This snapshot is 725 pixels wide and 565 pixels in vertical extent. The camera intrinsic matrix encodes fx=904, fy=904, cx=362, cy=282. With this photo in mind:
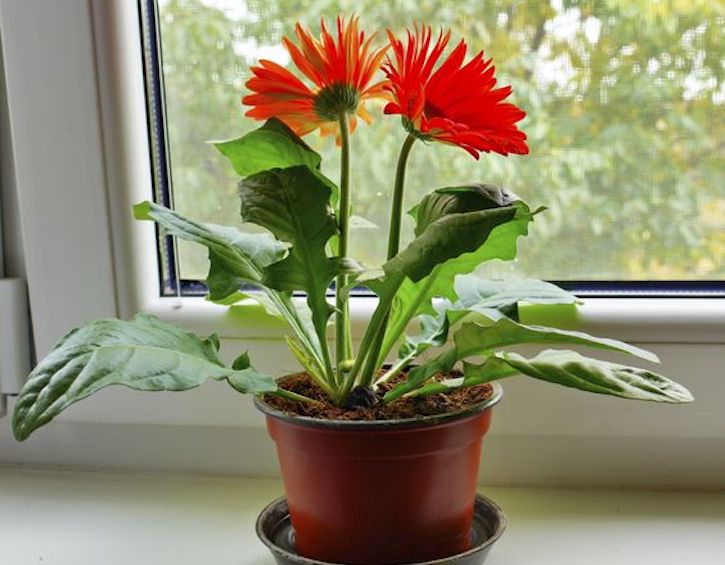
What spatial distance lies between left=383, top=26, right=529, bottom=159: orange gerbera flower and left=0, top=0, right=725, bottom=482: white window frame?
Result: 204 mm

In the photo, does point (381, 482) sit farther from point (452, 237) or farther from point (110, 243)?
point (110, 243)

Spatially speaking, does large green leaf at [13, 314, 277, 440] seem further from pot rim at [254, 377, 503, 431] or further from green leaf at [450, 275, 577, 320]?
green leaf at [450, 275, 577, 320]

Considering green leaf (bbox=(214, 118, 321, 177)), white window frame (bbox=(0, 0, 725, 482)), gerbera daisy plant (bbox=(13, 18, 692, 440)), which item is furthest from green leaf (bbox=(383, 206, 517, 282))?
white window frame (bbox=(0, 0, 725, 482))

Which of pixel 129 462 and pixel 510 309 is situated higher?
pixel 510 309

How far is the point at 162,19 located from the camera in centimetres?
73

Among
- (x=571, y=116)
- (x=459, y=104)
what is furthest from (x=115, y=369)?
(x=571, y=116)

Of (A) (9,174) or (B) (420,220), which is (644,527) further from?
(A) (9,174)

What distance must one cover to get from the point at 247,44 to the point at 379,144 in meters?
0.13

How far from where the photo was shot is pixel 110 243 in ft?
2.34

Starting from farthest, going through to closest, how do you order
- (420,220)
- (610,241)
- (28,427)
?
(610,241)
(420,220)
(28,427)

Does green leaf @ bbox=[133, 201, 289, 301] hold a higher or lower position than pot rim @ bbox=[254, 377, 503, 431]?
higher

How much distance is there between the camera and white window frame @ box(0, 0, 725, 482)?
0.67 meters

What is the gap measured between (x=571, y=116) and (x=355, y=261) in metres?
0.26

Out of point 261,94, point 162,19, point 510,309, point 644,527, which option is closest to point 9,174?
point 162,19
